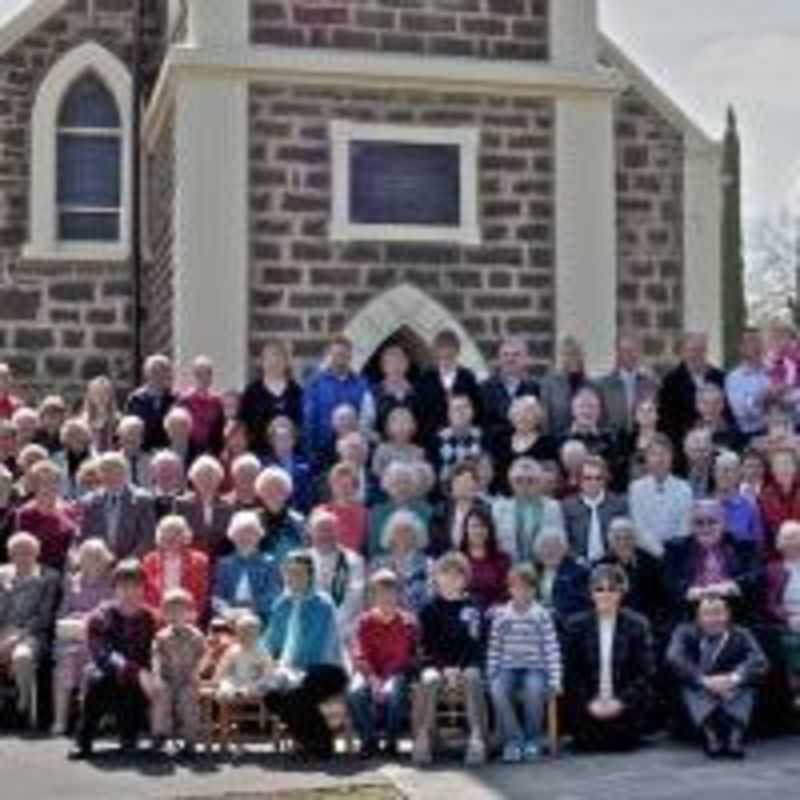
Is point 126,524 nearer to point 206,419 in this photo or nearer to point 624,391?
point 206,419

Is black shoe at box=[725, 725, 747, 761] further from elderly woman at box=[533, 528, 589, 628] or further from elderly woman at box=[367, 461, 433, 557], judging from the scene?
elderly woman at box=[367, 461, 433, 557]

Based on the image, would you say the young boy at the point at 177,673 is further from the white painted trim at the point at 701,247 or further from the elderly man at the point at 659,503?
the white painted trim at the point at 701,247

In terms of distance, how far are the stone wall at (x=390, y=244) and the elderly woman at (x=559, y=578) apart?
6011 mm

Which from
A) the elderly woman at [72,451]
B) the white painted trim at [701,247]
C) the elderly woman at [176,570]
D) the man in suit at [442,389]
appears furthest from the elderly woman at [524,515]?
the white painted trim at [701,247]

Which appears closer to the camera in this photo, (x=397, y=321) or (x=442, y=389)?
(x=442, y=389)

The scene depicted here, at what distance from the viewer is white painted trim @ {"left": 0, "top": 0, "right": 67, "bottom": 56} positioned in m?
Answer: 22.5

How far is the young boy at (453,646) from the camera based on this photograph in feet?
41.9

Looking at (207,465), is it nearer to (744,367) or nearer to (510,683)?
(510,683)

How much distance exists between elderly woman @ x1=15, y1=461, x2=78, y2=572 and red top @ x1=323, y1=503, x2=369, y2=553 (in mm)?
1787

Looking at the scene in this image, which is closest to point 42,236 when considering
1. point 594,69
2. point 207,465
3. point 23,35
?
point 23,35

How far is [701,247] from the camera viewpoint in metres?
21.9

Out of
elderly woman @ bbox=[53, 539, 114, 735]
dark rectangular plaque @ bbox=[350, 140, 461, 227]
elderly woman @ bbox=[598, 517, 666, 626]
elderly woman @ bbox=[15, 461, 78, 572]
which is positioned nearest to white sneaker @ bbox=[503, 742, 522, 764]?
elderly woman @ bbox=[598, 517, 666, 626]

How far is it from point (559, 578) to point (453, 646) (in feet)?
3.23

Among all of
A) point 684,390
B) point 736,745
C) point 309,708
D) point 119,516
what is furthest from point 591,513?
point 119,516
